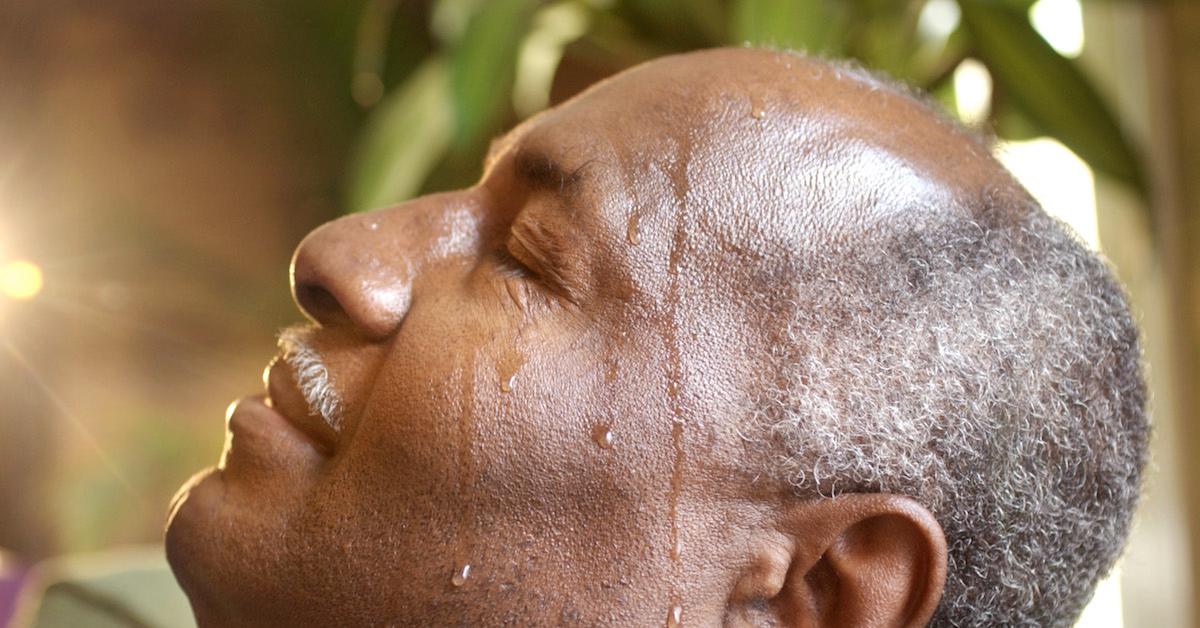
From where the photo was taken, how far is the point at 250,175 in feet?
7.77

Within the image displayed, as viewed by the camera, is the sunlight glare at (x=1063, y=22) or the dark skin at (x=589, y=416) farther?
the sunlight glare at (x=1063, y=22)

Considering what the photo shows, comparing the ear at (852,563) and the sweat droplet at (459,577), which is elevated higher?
the sweat droplet at (459,577)

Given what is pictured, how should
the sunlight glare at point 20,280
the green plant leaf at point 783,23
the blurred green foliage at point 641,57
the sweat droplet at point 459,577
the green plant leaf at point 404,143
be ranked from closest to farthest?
the sweat droplet at point 459,577
the green plant leaf at point 783,23
the blurred green foliage at point 641,57
the green plant leaf at point 404,143
the sunlight glare at point 20,280

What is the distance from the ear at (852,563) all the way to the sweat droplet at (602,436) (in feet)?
0.41

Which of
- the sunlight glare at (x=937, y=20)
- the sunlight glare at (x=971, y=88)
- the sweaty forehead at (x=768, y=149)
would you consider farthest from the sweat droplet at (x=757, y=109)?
the sunlight glare at (x=971, y=88)

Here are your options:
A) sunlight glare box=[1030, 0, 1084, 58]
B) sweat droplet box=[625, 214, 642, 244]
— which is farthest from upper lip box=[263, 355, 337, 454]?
sunlight glare box=[1030, 0, 1084, 58]

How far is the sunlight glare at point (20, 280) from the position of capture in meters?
2.11

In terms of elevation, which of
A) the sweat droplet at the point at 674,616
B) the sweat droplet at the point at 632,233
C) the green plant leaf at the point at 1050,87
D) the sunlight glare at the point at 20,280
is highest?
the sunlight glare at the point at 20,280

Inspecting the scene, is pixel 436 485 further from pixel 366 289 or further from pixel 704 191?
pixel 704 191

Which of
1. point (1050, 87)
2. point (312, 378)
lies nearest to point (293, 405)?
point (312, 378)

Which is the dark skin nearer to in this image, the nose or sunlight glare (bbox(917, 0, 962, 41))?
the nose

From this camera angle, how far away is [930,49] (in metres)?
1.71

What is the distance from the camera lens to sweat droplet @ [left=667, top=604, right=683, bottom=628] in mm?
777

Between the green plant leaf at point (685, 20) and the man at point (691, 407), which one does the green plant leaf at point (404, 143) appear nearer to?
the green plant leaf at point (685, 20)
